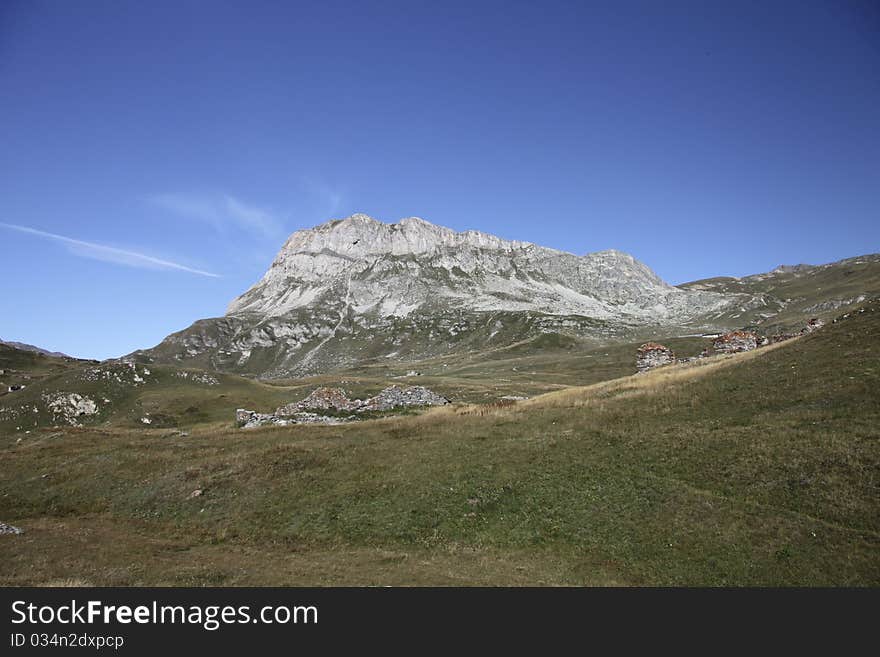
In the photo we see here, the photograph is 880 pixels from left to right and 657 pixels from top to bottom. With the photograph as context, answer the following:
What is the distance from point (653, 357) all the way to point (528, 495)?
5147cm

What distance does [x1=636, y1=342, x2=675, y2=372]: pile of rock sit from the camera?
70.9 meters

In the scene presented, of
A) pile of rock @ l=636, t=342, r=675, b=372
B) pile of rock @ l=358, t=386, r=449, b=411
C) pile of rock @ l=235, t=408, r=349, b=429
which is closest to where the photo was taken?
pile of rock @ l=235, t=408, r=349, b=429

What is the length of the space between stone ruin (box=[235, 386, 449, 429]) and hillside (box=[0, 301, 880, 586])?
12.2 metres

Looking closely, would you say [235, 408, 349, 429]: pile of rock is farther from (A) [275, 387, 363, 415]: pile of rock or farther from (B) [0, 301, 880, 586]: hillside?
(B) [0, 301, 880, 586]: hillside

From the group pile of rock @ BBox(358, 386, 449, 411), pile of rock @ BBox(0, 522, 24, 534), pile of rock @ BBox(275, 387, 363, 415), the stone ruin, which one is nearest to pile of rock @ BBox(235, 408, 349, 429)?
the stone ruin

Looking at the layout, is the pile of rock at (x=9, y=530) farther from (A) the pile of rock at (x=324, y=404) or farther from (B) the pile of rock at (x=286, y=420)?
(A) the pile of rock at (x=324, y=404)

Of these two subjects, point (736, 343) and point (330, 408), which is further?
point (736, 343)

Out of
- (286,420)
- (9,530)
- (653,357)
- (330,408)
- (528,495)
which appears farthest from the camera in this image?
(653,357)

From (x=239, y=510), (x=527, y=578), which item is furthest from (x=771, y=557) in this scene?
(x=239, y=510)

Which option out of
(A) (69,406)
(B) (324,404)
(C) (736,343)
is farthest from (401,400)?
(A) (69,406)

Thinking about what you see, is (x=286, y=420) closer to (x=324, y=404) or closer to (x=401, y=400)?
(x=324, y=404)

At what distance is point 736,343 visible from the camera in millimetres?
66688

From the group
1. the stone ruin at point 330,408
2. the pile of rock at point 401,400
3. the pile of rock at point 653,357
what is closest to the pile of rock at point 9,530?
the stone ruin at point 330,408
